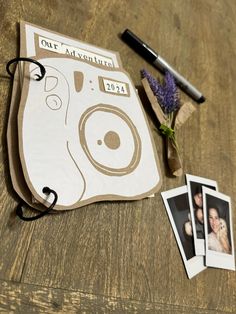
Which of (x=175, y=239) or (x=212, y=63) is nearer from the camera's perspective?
(x=175, y=239)

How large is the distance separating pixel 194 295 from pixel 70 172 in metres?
0.31

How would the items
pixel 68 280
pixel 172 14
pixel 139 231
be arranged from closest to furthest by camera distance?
pixel 68 280, pixel 139 231, pixel 172 14

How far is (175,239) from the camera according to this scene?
0.66 metres

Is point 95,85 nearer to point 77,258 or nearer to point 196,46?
point 77,258

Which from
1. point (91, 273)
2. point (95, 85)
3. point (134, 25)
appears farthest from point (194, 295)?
point (134, 25)

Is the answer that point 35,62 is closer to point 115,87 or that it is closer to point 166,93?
point 115,87

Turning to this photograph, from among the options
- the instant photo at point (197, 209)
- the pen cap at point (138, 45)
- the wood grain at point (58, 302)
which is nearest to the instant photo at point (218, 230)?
the instant photo at point (197, 209)

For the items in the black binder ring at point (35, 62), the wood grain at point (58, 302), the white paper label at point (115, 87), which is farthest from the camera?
the white paper label at point (115, 87)

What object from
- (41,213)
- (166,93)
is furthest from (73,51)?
(41,213)

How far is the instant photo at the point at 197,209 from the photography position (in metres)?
0.70

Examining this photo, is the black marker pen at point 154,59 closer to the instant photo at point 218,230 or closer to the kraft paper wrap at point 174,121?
the kraft paper wrap at point 174,121

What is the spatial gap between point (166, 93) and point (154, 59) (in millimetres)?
104

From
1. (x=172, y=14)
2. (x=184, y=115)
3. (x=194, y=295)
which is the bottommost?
(x=194, y=295)

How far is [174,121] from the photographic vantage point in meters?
0.79
